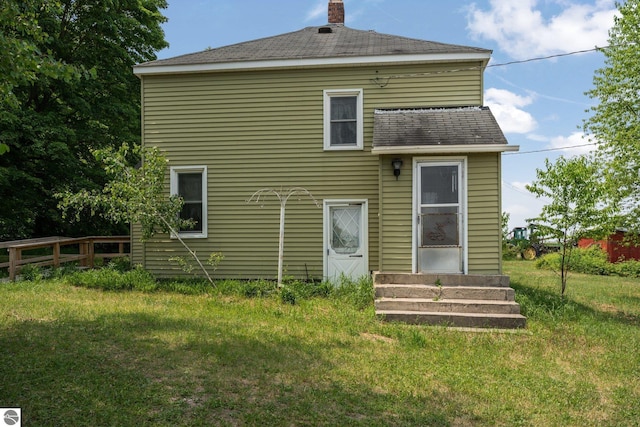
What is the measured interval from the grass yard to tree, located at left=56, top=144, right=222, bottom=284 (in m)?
2.19

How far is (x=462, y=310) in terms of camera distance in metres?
7.65

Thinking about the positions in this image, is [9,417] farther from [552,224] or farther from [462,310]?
[552,224]

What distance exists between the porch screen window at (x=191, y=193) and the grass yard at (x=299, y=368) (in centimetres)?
288

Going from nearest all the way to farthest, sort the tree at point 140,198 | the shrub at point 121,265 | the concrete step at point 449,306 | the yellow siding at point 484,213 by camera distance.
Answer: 1. the concrete step at point 449,306
2. the yellow siding at point 484,213
3. the tree at point 140,198
4. the shrub at point 121,265

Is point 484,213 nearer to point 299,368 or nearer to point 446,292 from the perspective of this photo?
point 446,292

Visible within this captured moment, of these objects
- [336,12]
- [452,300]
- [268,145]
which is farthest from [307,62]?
[452,300]

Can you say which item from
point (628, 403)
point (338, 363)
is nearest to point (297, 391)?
point (338, 363)

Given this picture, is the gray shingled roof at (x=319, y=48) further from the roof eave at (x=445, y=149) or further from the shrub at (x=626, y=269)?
the shrub at (x=626, y=269)

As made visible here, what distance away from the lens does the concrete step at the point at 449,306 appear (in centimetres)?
756

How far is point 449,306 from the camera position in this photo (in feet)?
25.2

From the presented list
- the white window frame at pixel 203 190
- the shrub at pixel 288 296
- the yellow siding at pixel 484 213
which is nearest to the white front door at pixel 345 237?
the shrub at pixel 288 296

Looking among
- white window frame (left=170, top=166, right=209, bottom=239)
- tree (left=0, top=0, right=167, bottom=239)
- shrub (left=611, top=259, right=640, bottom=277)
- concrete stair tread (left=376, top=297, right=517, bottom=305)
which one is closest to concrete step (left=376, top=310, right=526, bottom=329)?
concrete stair tread (left=376, top=297, right=517, bottom=305)

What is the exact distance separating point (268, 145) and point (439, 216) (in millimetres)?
4365

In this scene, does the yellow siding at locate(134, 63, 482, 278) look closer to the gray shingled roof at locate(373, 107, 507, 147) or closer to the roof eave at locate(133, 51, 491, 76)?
the roof eave at locate(133, 51, 491, 76)
